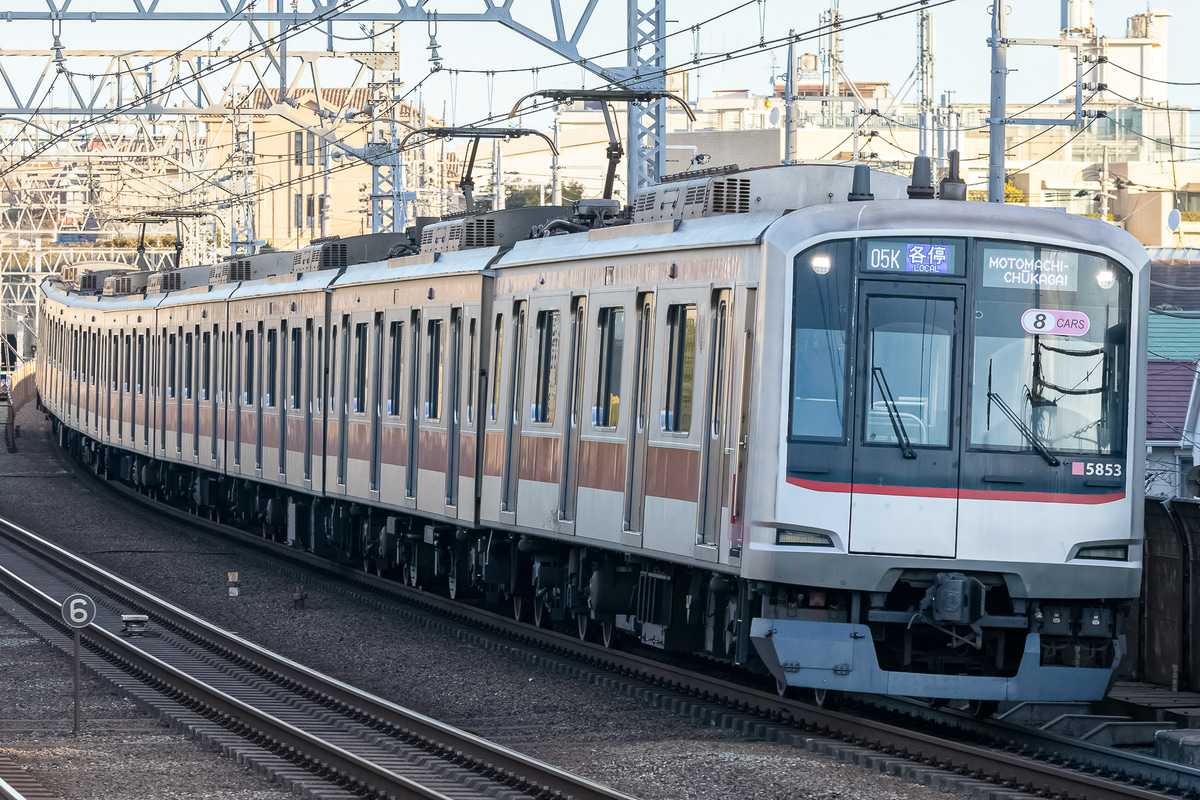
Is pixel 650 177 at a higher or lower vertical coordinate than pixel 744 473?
higher

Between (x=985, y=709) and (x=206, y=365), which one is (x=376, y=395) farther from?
(x=985, y=709)

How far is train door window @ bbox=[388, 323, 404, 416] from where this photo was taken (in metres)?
18.4

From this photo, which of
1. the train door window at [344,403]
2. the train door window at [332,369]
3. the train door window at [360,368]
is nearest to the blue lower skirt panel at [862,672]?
the train door window at [360,368]

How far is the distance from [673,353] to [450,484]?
492 centimetres

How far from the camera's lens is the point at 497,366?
624 inches

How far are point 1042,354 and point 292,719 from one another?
16.3 ft

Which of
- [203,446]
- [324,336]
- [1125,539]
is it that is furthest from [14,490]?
[1125,539]

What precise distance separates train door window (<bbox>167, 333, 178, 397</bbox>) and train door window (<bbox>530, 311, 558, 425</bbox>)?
51.2ft

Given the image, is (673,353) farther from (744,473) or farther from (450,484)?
(450,484)

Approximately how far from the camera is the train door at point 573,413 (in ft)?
45.5

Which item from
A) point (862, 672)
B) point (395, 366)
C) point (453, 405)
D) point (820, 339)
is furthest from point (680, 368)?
point (395, 366)

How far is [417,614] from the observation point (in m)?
17.6

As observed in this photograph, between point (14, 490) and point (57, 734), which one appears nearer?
point (57, 734)

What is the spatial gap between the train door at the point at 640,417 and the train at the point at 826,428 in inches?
0.8
